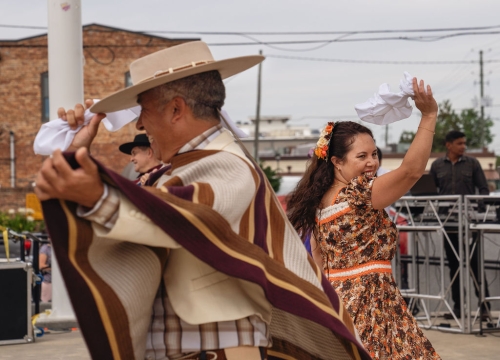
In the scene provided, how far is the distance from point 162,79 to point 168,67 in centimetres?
12

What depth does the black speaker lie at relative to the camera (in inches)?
348

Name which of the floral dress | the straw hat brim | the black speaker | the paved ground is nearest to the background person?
the paved ground

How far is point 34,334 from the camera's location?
30.0 ft

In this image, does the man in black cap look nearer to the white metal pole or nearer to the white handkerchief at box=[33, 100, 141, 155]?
the white metal pole

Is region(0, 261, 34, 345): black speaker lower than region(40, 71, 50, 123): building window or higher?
lower

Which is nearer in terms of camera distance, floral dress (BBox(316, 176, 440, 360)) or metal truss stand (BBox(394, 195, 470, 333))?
floral dress (BBox(316, 176, 440, 360))

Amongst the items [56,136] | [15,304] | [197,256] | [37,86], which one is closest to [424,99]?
[56,136]

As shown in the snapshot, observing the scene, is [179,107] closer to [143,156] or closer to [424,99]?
[424,99]

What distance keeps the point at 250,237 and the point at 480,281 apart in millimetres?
7623

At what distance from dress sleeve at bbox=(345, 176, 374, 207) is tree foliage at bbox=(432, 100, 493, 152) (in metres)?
60.1

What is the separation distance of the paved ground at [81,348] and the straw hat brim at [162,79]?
210 inches

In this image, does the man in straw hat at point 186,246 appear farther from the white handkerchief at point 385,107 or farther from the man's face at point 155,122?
the white handkerchief at point 385,107

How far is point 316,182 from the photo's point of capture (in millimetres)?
4965

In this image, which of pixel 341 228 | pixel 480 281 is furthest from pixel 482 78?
pixel 341 228
